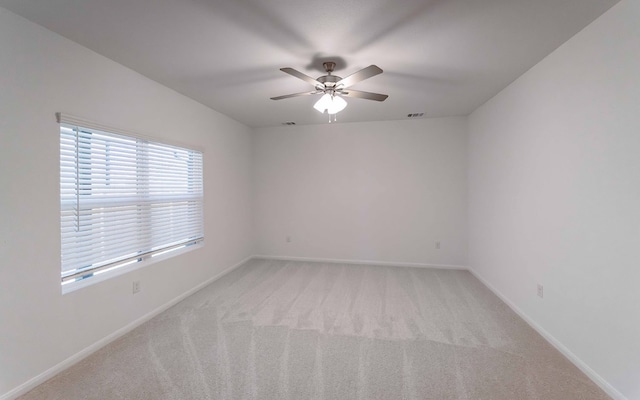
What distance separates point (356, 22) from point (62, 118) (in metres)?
2.27

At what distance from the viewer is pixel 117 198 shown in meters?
2.50

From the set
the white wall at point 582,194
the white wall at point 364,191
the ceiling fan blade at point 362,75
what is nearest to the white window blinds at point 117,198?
the white wall at point 364,191

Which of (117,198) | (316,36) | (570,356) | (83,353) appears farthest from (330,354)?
(316,36)

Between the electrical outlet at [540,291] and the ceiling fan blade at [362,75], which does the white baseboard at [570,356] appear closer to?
the electrical outlet at [540,291]

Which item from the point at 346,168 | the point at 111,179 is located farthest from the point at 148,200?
the point at 346,168

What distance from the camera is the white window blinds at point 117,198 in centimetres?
211

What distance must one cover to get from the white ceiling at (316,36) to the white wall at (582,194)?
9.1 inches

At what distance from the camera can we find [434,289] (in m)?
3.57

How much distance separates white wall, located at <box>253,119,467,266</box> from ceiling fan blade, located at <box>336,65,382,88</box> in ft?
7.89

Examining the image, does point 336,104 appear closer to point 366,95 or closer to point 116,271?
point 366,95

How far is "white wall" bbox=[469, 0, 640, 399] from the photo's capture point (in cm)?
163

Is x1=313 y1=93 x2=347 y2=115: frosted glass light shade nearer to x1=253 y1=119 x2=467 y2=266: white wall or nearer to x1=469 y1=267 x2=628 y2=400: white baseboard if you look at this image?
x1=253 y1=119 x2=467 y2=266: white wall

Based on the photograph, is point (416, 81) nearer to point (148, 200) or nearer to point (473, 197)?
point (473, 197)

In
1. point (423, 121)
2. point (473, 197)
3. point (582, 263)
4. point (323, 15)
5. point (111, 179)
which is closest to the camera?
point (323, 15)
